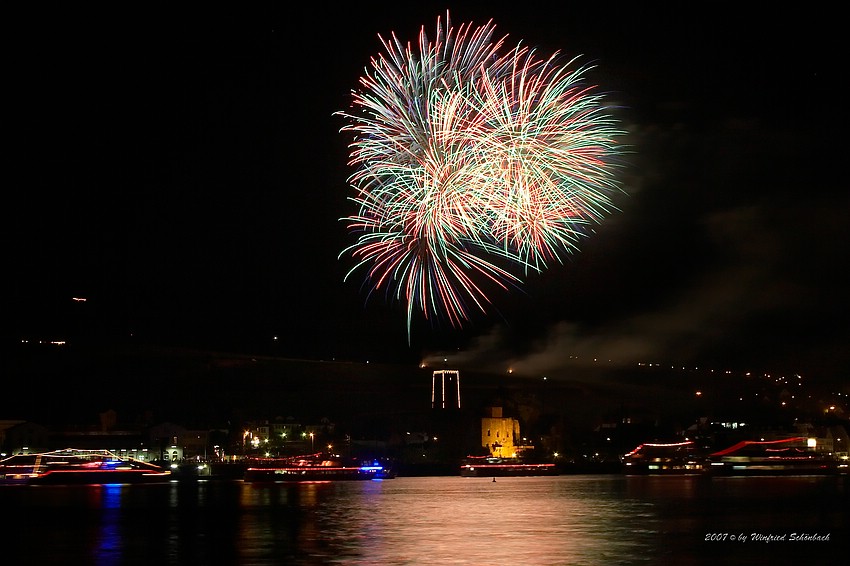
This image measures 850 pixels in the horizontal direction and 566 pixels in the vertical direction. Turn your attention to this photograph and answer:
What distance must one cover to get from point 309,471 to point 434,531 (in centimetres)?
5134

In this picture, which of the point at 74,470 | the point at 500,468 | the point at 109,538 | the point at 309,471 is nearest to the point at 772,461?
the point at 500,468

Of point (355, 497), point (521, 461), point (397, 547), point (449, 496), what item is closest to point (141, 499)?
point (355, 497)

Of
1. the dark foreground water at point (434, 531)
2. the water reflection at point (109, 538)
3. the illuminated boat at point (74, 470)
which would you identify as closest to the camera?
the dark foreground water at point (434, 531)

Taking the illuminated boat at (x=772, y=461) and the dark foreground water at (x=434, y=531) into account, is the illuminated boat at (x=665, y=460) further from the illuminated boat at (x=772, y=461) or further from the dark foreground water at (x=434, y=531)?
the dark foreground water at (x=434, y=531)

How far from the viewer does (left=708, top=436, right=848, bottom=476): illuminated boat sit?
87.2 m

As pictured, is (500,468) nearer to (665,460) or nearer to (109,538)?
(665,460)

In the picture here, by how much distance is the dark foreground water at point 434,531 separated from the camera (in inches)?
834

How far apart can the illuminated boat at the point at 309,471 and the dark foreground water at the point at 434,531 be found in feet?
99.5

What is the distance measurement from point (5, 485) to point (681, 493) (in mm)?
45440

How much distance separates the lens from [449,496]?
46594 mm

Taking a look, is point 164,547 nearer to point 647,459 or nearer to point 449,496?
point 449,496

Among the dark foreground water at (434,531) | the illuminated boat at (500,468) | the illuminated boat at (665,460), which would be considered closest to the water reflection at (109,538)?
the dark foreground water at (434,531)

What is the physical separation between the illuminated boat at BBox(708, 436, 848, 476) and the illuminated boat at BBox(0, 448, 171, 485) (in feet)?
165

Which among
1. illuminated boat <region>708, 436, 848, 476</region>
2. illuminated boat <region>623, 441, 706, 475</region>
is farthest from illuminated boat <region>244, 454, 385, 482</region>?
illuminated boat <region>708, 436, 848, 476</region>
